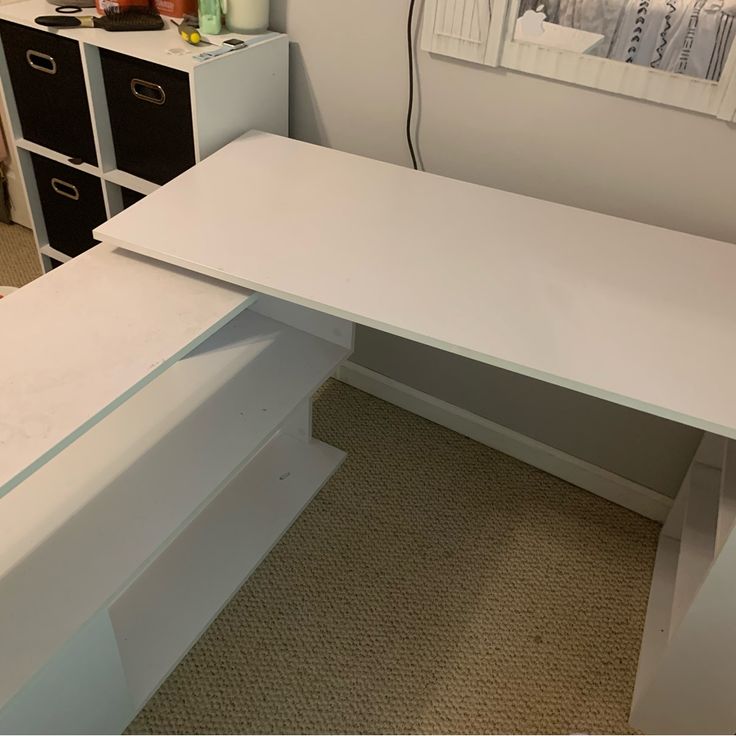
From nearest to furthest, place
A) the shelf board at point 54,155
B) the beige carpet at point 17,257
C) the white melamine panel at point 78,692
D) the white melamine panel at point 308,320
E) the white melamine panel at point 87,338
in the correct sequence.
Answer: the white melamine panel at point 87,338
the white melamine panel at point 78,692
the white melamine panel at point 308,320
the shelf board at point 54,155
the beige carpet at point 17,257

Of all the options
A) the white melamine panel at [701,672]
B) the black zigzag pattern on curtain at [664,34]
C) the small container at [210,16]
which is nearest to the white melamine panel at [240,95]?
the small container at [210,16]

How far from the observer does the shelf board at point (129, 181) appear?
161cm

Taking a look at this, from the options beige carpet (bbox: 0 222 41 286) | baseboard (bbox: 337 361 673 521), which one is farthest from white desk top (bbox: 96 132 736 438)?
beige carpet (bbox: 0 222 41 286)

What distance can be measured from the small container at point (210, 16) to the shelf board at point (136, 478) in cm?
63

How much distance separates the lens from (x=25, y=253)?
2.43 metres

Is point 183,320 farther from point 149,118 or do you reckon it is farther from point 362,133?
point 362,133

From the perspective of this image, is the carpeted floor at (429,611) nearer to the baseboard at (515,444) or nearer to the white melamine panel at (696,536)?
the baseboard at (515,444)

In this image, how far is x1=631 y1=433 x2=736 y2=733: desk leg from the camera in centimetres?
110

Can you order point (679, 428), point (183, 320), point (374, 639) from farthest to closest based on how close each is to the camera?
point (679, 428) < point (374, 639) < point (183, 320)

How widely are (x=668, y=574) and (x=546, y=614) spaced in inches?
12.3

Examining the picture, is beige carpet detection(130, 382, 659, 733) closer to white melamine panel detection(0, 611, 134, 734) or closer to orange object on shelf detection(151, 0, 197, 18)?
white melamine panel detection(0, 611, 134, 734)

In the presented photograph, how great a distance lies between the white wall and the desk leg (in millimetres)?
167

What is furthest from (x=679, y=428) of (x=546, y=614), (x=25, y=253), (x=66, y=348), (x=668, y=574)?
(x=25, y=253)

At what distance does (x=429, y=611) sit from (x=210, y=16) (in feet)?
4.45
